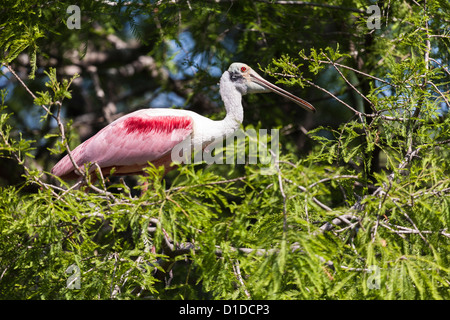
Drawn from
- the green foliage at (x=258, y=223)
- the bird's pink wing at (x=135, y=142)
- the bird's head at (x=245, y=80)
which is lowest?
the green foliage at (x=258, y=223)

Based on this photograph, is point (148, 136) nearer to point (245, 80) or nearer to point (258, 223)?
point (245, 80)

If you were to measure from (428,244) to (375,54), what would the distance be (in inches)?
124

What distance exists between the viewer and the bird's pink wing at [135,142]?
197 inches

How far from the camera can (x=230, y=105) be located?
5145 mm

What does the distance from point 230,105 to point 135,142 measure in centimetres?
83

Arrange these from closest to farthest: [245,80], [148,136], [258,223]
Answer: [258,223] < [148,136] < [245,80]

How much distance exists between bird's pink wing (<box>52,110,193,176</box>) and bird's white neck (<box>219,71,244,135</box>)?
0.30 m

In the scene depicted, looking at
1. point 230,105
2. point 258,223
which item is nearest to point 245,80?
point 230,105

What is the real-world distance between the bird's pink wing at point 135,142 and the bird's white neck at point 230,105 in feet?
0.98

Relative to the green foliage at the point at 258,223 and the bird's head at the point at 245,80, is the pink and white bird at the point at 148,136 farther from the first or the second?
the green foliage at the point at 258,223

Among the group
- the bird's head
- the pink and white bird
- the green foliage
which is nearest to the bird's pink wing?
the pink and white bird

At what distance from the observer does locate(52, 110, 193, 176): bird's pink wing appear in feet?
16.4

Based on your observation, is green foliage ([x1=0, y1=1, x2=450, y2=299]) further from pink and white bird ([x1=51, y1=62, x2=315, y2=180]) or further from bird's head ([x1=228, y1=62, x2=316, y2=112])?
bird's head ([x1=228, y1=62, x2=316, y2=112])

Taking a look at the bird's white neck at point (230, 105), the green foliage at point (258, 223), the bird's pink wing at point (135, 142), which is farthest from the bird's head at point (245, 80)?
the green foliage at point (258, 223)
